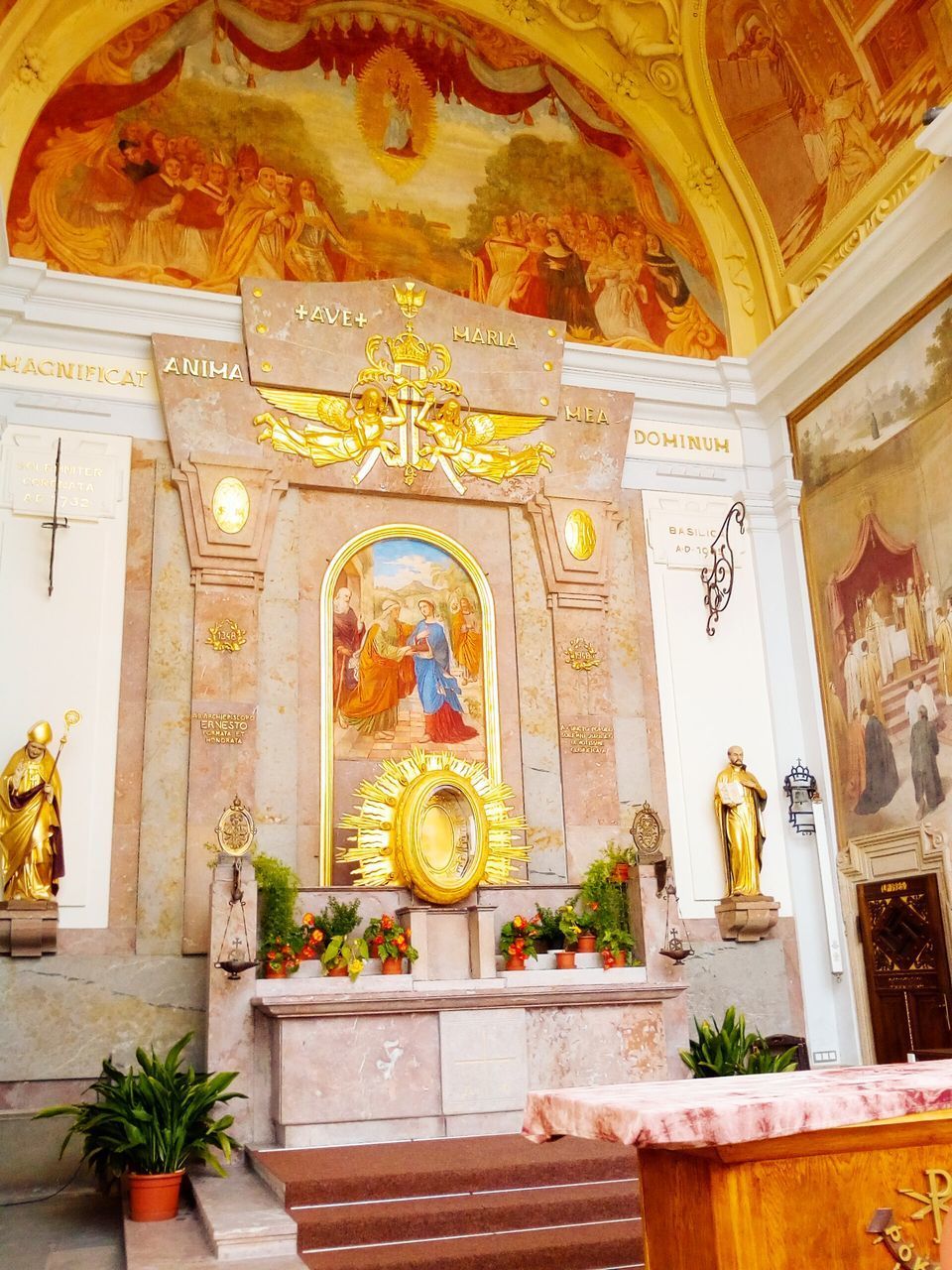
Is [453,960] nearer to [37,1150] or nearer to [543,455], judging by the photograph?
[37,1150]

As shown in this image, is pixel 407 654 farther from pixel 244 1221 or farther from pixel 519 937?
pixel 244 1221

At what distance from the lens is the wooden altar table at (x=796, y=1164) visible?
3.53 m

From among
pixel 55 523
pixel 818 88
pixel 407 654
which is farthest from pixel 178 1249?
pixel 818 88

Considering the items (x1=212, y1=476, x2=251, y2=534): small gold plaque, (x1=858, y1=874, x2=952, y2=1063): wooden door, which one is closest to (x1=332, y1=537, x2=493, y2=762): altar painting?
(x1=212, y1=476, x2=251, y2=534): small gold plaque

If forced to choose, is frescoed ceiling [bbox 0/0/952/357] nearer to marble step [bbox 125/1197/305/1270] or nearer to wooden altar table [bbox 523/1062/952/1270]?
marble step [bbox 125/1197/305/1270]

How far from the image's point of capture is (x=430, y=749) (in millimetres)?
12438

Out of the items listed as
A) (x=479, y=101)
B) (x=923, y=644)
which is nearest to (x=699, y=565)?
(x=923, y=644)

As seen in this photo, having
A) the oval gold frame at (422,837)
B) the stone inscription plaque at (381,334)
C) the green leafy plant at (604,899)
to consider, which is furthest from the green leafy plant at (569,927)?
the stone inscription plaque at (381,334)

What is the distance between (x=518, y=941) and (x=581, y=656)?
3.26 meters

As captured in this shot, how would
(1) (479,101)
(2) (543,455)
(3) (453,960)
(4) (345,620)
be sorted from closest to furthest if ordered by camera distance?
(3) (453,960) → (4) (345,620) → (2) (543,455) → (1) (479,101)

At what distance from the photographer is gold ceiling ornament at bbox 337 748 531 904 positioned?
11414 millimetres

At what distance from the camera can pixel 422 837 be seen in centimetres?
1157

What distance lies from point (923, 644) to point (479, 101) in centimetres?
841

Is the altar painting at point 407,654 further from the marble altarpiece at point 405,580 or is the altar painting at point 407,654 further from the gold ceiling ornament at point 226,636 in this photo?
the gold ceiling ornament at point 226,636
